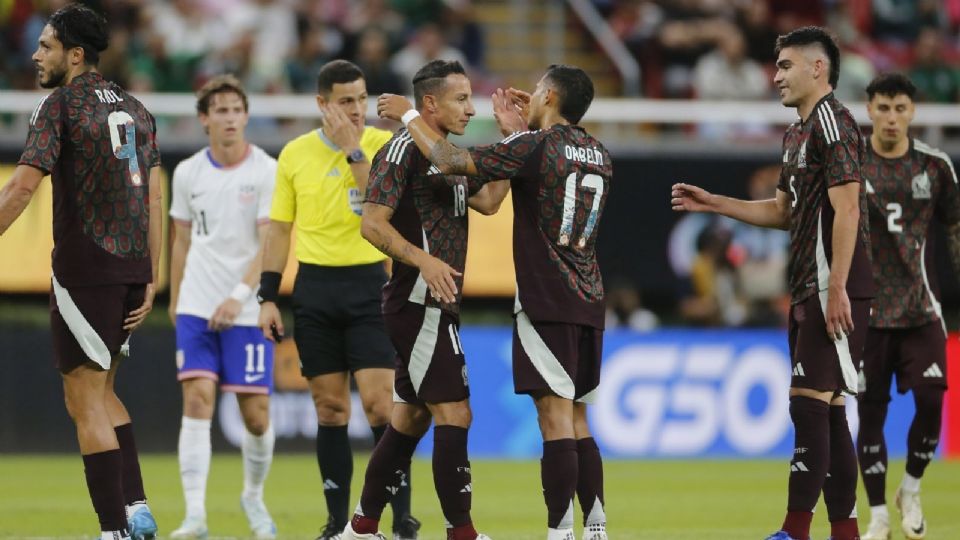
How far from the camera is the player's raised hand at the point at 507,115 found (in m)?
8.30

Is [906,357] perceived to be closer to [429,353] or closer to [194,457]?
[429,353]

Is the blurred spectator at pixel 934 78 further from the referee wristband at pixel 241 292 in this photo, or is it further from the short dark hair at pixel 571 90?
the short dark hair at pixel 571 90

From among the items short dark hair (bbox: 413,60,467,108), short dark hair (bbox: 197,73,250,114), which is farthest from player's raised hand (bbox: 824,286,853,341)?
short dark hair (bbox: 197,73,250,114)

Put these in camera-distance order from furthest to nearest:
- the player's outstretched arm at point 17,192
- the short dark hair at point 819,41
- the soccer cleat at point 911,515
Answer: the soccer cleat at point 911,515 < the short dark hair at point 819,41 < the player's outstretched arm at point 17,192

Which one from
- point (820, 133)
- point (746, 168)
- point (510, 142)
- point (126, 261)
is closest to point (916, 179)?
point (820, 133)

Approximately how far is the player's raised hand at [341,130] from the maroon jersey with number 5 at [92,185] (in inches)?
53.6

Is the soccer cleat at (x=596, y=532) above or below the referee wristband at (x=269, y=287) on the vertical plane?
below

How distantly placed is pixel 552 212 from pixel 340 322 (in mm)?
1985

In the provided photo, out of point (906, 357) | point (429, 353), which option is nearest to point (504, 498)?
point (906, 357)

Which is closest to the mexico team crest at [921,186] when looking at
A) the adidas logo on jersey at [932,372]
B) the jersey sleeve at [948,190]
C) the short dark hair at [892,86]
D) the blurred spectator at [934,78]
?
the jersey sleeve at [948,190]

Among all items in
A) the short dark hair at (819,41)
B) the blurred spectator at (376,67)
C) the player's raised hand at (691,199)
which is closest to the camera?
the short dark hair at (819,41)

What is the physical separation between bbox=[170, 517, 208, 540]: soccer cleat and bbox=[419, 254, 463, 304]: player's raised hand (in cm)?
293

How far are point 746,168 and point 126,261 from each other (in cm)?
1093

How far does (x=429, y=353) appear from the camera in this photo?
794cm
